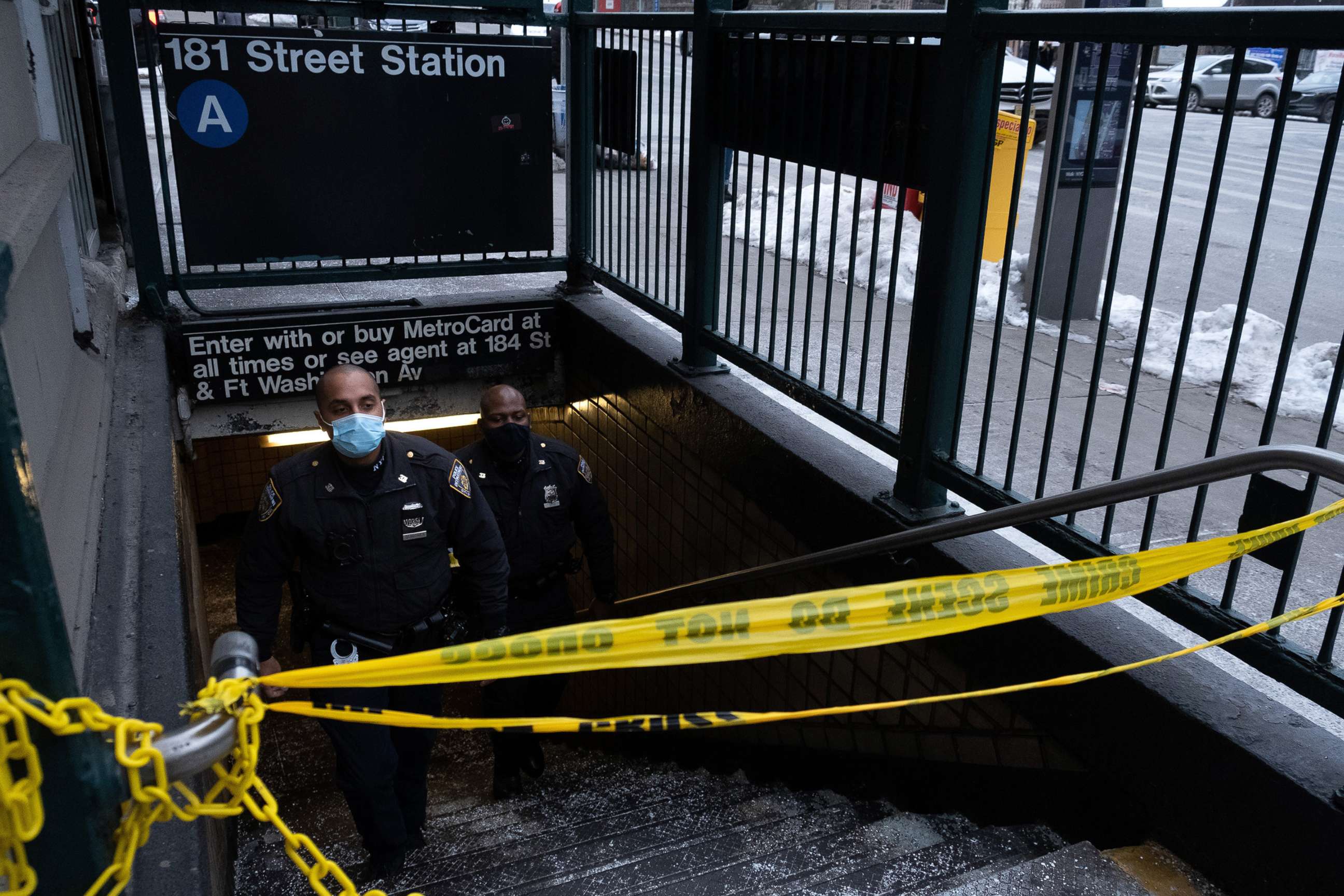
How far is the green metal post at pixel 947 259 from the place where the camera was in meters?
3.31

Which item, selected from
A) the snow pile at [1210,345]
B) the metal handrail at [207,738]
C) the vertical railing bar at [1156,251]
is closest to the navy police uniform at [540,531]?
the vertical railing bar at [1156,251]

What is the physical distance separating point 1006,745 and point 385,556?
2.33m

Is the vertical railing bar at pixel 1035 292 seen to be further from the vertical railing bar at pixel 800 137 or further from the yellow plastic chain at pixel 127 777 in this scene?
the yellow plastic chain at pixel 127 777

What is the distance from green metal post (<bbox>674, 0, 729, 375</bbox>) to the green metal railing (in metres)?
0.01

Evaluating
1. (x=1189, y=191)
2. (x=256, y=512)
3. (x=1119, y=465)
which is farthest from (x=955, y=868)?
(x=1189, y=191)

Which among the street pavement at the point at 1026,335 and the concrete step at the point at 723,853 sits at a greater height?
the street pavement at the point at 1026,335

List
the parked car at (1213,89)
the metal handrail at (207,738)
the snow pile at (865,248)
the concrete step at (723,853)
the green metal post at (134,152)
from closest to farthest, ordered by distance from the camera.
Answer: the metal handrail at (207,738) < the concrete step at (723,853) < the green metal post at (134,152) < the snow pile at (865,248) < the parked car at (1213,89)

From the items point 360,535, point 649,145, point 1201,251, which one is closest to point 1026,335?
point 1201,251

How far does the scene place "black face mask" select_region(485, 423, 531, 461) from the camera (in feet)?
15.7

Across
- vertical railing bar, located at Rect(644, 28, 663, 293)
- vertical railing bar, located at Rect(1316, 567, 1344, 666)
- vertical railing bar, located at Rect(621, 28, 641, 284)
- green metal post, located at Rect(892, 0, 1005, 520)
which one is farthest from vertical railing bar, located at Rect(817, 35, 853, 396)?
vertical railing bar, located at Rect(1316, 567, 1344, 666)

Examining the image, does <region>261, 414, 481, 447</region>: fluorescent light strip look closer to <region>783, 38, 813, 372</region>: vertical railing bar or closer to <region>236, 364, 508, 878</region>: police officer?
<region>236, 364, 508, 878</region>: police officer

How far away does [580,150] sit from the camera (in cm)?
660

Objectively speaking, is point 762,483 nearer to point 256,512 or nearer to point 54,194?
point 256,512

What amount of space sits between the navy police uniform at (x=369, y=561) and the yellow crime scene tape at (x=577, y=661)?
62.8 inches
